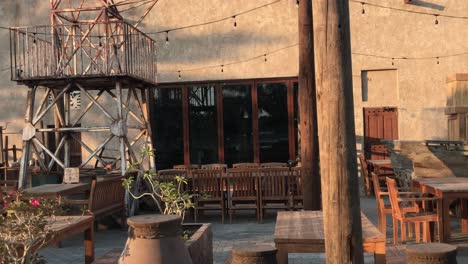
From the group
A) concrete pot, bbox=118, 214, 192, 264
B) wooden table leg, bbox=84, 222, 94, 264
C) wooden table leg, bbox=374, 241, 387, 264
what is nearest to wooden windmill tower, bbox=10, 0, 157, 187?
wooden table leg, bbox=84, 222, 94, 264

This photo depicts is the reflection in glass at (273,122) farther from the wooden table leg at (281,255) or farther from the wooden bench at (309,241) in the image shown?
the wooden table leg at (281,255)

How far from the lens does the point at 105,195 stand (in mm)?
9492

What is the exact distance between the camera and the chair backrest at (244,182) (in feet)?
34.5

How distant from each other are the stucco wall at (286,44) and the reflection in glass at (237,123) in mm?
448

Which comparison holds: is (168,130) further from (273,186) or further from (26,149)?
(273,186)

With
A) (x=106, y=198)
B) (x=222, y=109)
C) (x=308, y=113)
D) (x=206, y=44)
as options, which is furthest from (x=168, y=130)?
(x=308, y=113)

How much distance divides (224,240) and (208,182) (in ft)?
6.36

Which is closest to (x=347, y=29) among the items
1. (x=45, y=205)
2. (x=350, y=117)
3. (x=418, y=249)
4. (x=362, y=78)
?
(x=350, y=117)

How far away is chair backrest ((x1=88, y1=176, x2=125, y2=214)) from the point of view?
8953mm

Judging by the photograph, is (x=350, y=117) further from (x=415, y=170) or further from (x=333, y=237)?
(x=415, y=170)

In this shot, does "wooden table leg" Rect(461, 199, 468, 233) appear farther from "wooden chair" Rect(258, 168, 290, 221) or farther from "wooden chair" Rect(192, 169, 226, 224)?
"wooden chair" Rect(192, 169, 226, 224)

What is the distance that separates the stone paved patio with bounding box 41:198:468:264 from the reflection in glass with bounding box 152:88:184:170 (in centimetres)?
333

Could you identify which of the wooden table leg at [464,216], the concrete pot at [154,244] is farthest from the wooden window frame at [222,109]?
the concrete pot at [154,244]

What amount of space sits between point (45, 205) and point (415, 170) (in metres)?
6.53
